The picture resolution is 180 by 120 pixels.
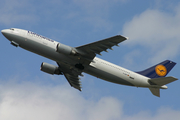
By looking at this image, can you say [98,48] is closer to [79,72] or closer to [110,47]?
[110,47]

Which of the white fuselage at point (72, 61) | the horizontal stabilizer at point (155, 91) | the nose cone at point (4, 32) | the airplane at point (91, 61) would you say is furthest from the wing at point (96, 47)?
the horizontal stabilizer at point (155, 91)

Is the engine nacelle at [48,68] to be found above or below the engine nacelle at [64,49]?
below

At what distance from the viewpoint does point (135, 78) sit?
4125cm

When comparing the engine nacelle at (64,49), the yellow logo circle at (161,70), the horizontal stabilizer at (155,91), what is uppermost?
the engine nacelle at (64,49)

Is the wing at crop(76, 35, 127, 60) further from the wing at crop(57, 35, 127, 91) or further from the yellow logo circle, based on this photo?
the yellow logo circle

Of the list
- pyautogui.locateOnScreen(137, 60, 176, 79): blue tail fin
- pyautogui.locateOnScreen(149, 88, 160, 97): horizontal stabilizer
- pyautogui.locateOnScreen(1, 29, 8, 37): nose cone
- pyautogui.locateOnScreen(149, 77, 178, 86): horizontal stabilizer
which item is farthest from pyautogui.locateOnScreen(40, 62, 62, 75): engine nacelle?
pyautogui.locateOnScreen(149, 88, 160, 97): horizontal stabilizer

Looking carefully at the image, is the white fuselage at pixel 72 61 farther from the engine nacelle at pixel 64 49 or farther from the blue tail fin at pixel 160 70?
the blue tail fin at pixel 160 70

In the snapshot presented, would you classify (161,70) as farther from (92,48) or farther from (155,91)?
(92,48)

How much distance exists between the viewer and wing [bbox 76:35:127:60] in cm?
3616

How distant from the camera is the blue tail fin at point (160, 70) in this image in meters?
43.7

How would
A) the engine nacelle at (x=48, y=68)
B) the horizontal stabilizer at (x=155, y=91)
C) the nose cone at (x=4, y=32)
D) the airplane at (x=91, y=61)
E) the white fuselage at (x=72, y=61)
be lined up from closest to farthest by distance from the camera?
1. the airplane at (x=91, y=61)
2. the white fuselage at (x=72, y=61)
3. the nose cone at (x=4, y=32)
4. the horizontal stabilizer at (x=155, y=91)
5. the engine nacelle at (x=48, y=68)

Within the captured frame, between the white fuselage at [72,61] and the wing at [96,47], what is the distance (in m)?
1.55

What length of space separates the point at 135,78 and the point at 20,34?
19.6 meters

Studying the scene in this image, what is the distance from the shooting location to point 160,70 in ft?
145
